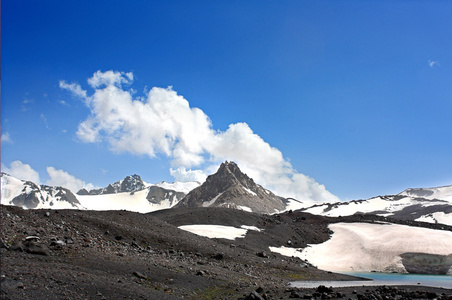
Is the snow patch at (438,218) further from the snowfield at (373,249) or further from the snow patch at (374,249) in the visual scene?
the snowfield at (373,249)

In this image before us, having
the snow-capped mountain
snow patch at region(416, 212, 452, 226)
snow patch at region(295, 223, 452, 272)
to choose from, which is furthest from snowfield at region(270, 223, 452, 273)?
the snow-capped mountain

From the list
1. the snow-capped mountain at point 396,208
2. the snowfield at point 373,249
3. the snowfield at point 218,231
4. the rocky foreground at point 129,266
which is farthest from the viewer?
the snow-capped mountain at point 396,208

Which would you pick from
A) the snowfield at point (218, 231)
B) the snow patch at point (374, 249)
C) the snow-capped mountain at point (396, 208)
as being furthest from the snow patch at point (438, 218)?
the snowfield at point (218, 231)

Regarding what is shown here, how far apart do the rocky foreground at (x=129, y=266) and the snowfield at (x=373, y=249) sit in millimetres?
10857

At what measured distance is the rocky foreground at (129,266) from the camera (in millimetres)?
18234

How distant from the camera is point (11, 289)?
15594mm

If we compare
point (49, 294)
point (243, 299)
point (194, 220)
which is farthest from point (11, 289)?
point (194, 220)

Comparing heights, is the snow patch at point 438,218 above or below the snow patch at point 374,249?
above

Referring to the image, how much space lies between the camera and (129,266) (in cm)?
2425

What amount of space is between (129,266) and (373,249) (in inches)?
1904

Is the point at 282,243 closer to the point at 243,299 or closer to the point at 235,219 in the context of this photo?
the point at 235,219

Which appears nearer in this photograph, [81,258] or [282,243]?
[81,258]

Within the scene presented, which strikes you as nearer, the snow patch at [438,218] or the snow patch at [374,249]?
the snow patch at [374,249]

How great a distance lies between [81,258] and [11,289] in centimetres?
904
